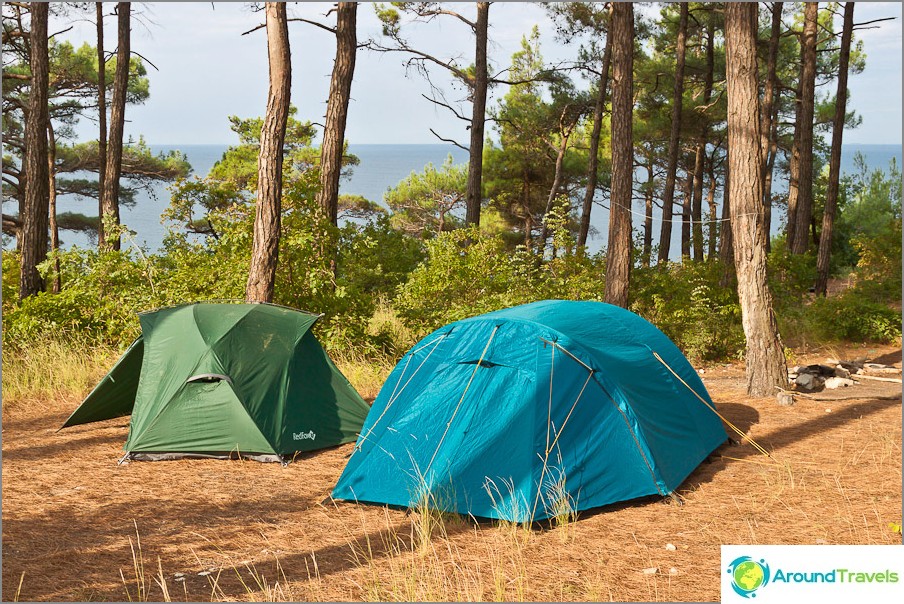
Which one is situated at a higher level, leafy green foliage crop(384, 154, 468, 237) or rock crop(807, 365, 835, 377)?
leafy green foliage crop(384, 154, 468, 237)

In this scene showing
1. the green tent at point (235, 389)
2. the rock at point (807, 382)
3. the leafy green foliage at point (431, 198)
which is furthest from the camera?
the leafy green foliage at point (431, 198)

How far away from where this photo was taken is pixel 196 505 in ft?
20.7

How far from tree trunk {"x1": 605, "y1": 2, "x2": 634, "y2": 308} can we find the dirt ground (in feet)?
14.7

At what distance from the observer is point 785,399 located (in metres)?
9.47

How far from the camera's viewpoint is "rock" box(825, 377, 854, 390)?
411 inches

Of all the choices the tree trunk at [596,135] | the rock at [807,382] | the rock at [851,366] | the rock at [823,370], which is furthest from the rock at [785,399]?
the tree trunk at [596,135]

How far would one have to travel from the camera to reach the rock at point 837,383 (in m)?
10.4

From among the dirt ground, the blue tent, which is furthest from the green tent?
the blue tent

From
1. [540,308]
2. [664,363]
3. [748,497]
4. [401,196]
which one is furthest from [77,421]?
[401,196]

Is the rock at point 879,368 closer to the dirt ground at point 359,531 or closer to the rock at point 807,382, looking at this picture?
the rock at point 807,382

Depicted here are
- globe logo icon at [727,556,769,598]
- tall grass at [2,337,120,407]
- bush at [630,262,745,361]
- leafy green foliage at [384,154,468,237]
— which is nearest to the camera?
globe logo icon at [727,556,769,598]

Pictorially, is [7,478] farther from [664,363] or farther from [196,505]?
[664,363]

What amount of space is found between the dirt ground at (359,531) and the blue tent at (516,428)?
0.20m

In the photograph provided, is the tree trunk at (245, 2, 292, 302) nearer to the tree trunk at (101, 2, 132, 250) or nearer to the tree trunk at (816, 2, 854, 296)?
the tree trunk at (101, 2, 132, 250)
